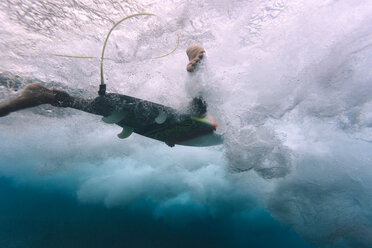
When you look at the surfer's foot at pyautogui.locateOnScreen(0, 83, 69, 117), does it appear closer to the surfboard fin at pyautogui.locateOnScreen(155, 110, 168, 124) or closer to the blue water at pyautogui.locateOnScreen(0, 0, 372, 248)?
the surfboard fin at pyautogui.locateOnScreen(155, 110, 168, 124)

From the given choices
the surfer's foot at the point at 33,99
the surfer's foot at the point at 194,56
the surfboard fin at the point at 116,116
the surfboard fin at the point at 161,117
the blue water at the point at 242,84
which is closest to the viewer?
the surfer's foot at the point at 33,99

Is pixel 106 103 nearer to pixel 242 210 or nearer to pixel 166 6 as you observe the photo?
pixel 166 6

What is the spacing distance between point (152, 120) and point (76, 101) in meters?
1.65

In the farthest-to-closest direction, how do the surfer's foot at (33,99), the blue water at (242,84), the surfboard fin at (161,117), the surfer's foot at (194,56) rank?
the blue water at (242,84), the surfboard fin at (161,117), the surfer's foot at (194,56), the surfer's foot at (33,99)

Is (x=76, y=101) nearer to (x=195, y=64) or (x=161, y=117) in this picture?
(x=161, y=117)

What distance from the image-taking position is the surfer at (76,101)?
2.84 meters

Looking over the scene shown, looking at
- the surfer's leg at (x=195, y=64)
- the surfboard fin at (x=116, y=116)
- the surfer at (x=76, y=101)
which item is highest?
the surfer's leg at (x=195, y=64)

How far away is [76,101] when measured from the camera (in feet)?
11.7

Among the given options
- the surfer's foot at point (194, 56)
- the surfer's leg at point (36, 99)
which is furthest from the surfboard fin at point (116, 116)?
the surfer's foot at point (194, 56)

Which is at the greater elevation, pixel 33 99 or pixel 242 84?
pixel 242 84

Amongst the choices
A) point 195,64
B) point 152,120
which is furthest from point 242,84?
point 152,120

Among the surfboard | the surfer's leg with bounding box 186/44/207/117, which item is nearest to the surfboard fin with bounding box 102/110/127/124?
the surfboard

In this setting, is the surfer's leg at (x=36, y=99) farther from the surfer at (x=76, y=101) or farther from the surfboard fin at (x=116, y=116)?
the surfboard fin at (x=116, y=116)

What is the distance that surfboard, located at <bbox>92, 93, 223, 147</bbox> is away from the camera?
386 centimetres
